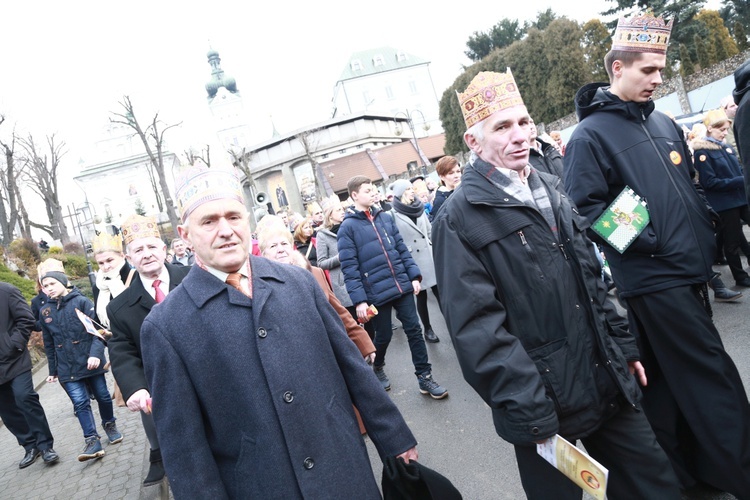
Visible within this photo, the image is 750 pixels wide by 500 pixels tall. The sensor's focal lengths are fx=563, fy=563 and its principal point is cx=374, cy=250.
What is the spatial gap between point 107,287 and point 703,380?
4.95m

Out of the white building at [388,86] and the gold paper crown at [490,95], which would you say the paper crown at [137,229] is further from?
the white building at [388,86]

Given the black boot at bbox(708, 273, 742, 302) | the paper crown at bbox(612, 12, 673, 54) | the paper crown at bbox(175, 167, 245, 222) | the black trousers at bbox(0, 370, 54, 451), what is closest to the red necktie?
the paper crown at bbox(175, 167, 245, 222)

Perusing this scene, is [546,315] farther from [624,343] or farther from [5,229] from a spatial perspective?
[5,229]

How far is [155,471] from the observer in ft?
16.8

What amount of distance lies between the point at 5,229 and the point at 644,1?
39025 millimetres

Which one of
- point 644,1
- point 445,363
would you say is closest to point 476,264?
point 445,363

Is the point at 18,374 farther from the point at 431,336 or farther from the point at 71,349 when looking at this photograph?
the point at 431,336

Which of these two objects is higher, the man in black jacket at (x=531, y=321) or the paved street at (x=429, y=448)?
the man in black jacket at (x=531, y=321)

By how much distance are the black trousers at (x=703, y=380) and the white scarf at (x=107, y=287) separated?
14.2ft

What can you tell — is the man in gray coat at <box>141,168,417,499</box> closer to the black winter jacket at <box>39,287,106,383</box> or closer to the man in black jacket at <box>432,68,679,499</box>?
the man in black jacket at <box>432,68,679,499</box>

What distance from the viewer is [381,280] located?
19.2 ft

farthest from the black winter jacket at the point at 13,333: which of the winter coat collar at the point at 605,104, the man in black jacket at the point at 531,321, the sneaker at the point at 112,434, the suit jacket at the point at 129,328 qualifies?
the winter coat collar at the point at 605,104

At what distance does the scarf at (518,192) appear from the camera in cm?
255

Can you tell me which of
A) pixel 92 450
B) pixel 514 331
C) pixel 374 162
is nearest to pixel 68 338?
pixel 92 450
